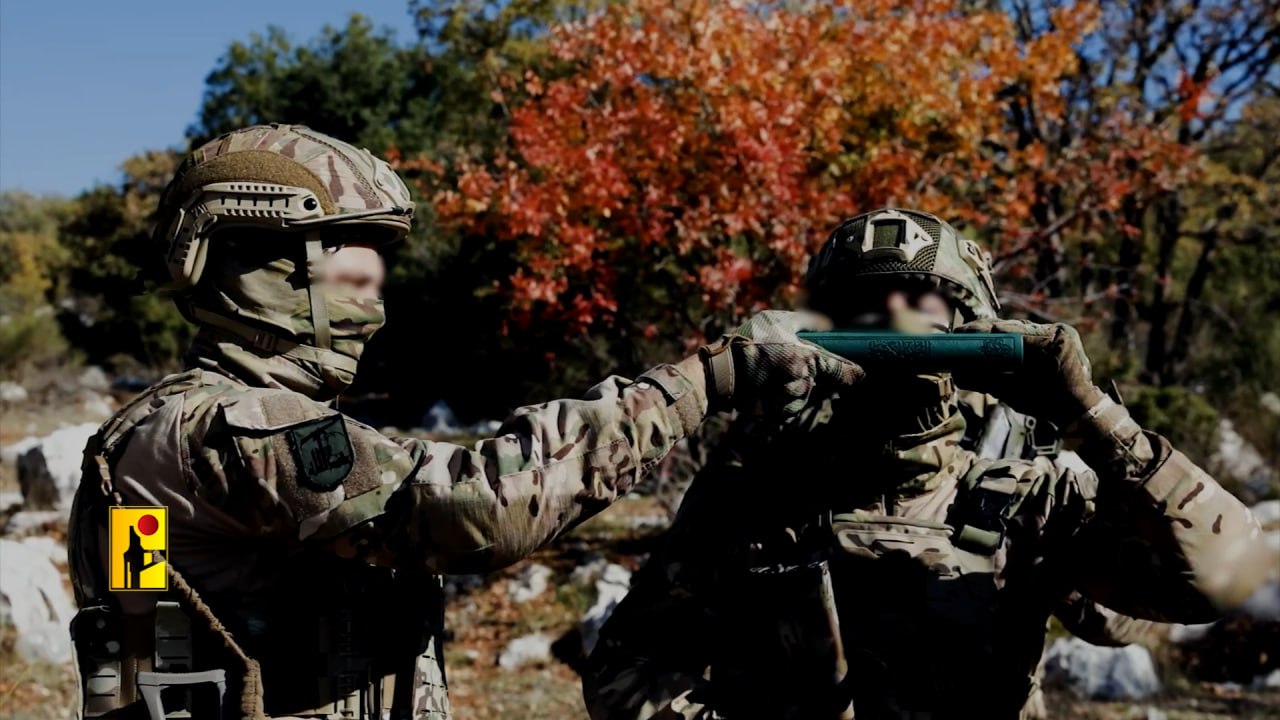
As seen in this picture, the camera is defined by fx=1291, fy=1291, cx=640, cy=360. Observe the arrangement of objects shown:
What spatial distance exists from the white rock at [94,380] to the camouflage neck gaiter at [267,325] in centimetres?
2409

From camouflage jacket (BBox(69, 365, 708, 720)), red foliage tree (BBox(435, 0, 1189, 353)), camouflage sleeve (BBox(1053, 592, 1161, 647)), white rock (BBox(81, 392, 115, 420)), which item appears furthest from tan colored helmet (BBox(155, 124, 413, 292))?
white rock (BBox(81, 392, 115, 420))

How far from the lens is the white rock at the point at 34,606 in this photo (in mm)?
8781

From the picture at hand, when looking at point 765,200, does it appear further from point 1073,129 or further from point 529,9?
point 529,9

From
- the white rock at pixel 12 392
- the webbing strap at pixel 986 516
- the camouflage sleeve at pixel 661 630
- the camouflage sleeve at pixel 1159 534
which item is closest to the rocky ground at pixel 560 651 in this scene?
the camouflage sleeve at pixel 1159 534

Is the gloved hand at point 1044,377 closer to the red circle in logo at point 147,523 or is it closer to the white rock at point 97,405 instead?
the red circle in logo at point 147,523

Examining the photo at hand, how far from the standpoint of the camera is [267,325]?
2455 millimetres

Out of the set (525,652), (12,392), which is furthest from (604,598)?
(12,392)

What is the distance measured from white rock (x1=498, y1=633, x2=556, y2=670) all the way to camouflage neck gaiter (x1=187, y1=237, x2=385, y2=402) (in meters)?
6.94

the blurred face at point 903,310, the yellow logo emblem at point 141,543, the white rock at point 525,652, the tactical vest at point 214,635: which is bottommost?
the white rock at point 525,652

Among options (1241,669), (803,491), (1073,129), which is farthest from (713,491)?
(1073,129)

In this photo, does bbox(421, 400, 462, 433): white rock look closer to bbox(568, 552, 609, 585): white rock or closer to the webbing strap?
bbox(568, 552, 609, 585): white rock

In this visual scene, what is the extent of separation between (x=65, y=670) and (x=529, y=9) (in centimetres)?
1047

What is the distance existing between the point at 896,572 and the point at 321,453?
1540mm

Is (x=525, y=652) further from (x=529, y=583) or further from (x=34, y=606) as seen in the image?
(x=34, y=606)
